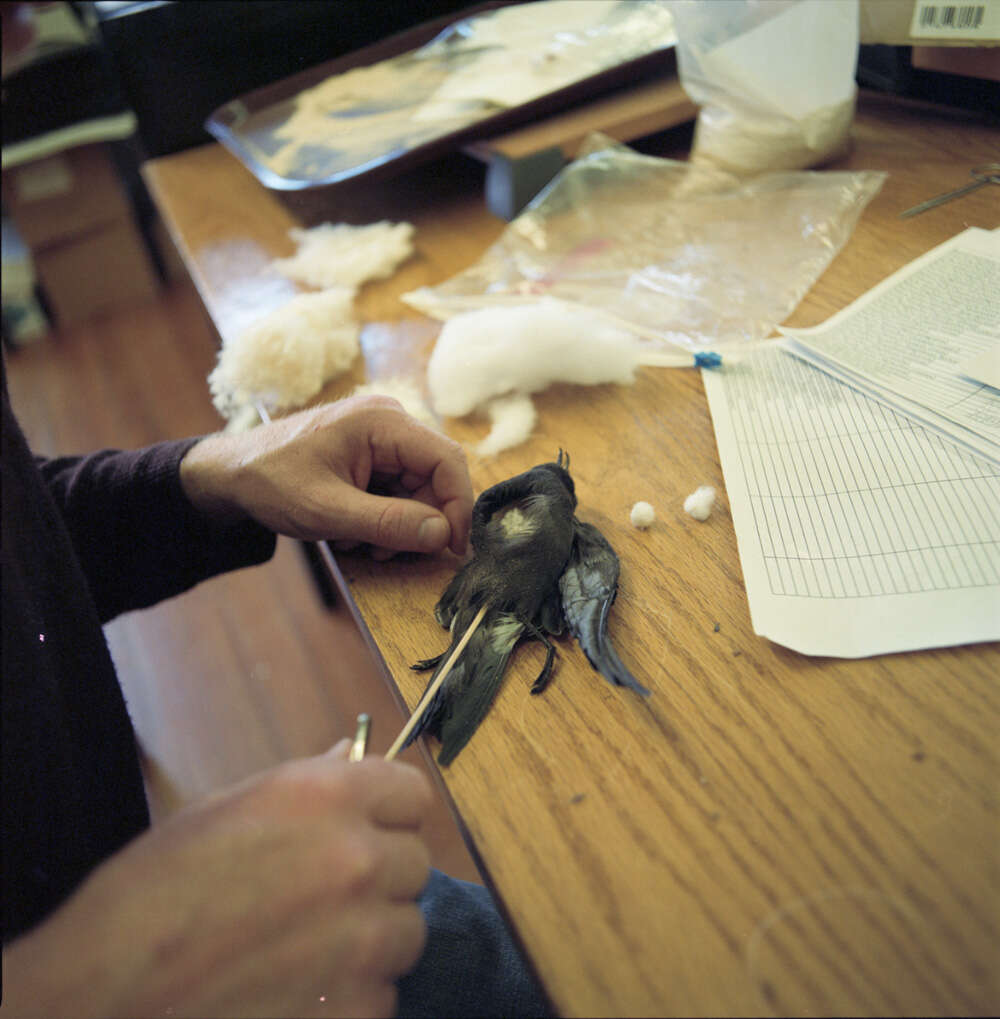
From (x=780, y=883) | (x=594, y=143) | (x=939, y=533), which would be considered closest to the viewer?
(x=780, y=883)

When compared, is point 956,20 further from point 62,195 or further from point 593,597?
point 62,195

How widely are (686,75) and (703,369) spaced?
1.60ft

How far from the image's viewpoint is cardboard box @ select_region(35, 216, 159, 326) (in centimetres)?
255

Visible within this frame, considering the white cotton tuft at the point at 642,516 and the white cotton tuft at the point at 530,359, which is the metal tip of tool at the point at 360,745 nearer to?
the white cotton tuft at the point at 642,516

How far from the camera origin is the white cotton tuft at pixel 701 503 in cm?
58

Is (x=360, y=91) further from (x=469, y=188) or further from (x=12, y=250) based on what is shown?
(x=12, y=250)

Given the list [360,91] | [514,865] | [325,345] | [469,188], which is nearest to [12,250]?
[360,91]

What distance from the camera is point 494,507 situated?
1.94 feet

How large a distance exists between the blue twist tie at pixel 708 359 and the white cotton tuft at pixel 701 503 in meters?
Result: 0.19

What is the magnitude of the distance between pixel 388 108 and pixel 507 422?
714mm

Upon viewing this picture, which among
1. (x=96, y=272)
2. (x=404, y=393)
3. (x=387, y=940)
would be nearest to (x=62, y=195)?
(x=96, y=272)

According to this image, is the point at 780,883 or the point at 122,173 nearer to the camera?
the point at 780,883

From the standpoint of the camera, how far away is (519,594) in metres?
0.54

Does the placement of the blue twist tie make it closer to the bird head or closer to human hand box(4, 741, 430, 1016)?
the bird head
